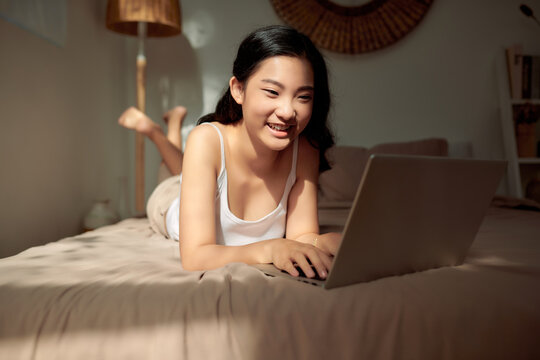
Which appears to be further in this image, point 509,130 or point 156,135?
point 509,130

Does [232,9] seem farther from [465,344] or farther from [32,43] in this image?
[465,344]

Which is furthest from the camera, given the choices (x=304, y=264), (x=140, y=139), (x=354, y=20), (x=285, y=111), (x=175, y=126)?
(x=354, y=20)

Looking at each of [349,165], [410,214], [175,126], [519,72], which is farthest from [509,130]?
[410,214]

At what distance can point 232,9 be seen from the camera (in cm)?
288

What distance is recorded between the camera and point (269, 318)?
62 centimetres

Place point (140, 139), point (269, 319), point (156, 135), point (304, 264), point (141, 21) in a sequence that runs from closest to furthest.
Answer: point (269, 319)
point (304, 264)
point (156, 135)
point (141, 21)
point (140, 139)

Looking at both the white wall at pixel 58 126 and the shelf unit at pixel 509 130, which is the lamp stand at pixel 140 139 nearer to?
the white wall at pixel 58 126

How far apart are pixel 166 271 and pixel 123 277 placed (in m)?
0.09

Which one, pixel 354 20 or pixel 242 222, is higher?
pixel 354 20

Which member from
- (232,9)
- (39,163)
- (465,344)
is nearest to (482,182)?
(465,344)

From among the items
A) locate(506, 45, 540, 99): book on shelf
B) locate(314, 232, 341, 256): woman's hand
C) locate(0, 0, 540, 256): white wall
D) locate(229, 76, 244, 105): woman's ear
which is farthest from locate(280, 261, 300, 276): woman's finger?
locate(506, 45, 540, 99): book on shelf

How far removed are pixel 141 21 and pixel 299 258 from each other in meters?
2.09

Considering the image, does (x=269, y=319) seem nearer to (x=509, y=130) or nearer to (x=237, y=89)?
(x=237, y=89)

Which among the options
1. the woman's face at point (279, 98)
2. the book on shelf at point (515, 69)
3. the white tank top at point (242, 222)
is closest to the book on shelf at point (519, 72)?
the book on shelf at point (515, 69)
